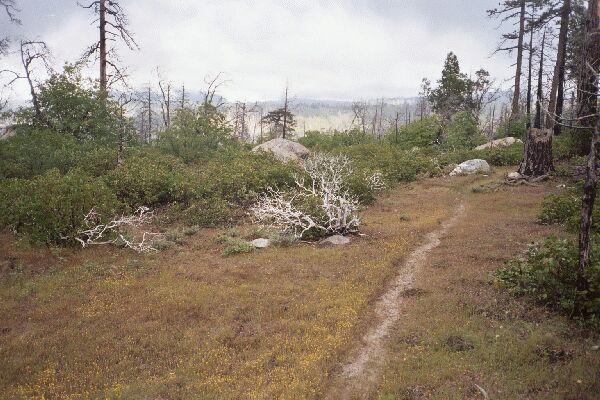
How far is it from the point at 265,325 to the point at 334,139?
126ft

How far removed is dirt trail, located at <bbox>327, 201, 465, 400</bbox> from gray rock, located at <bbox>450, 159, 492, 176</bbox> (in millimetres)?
17151

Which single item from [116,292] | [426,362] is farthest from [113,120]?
[426,362]

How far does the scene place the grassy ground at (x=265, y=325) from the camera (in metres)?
7.53

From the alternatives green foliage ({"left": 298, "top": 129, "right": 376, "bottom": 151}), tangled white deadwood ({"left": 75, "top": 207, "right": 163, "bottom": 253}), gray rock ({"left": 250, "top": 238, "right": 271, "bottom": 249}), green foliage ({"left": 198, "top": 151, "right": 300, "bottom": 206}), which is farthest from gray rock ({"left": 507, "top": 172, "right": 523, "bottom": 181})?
green foliage ({"left": 298, "top": 129, "right": 376, "bottom": 151})

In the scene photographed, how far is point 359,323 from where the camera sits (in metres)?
9.98

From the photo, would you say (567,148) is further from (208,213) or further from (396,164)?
(208,213)

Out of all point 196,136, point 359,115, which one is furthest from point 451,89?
point 359,115

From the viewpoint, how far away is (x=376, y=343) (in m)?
9.11

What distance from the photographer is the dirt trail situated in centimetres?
755

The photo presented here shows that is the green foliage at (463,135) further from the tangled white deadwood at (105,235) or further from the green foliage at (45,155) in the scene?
the tangled white deadwood at (105,235)

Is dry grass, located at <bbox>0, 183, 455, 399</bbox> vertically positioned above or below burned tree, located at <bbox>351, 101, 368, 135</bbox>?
below

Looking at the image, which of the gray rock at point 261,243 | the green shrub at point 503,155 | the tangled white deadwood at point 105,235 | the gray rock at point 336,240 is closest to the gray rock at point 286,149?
the green shrub at point 503,155

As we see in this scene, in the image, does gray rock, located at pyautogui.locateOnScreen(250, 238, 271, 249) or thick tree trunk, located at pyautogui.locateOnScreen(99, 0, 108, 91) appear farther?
thick tree trunk, located at pyautogui.locateOnScreen(99, 0, 108, 91)

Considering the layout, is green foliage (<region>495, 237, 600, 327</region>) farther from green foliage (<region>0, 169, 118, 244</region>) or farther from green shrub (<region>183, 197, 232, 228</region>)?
green foliage (<region>0, 169, 118, 244</region>)
